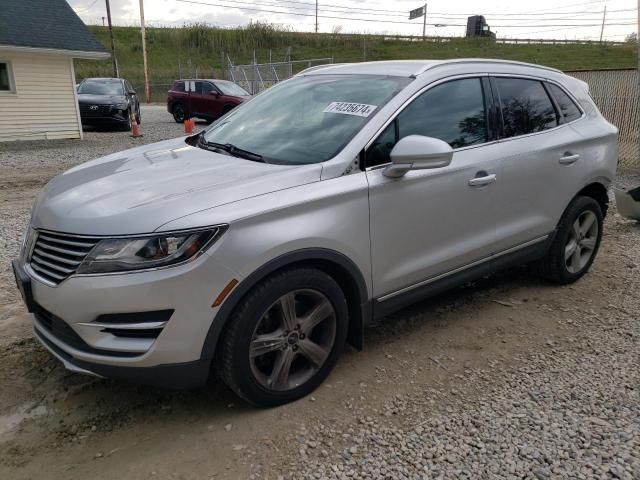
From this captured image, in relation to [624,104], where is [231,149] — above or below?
above

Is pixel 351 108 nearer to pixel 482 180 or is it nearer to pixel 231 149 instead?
pixel 231 149

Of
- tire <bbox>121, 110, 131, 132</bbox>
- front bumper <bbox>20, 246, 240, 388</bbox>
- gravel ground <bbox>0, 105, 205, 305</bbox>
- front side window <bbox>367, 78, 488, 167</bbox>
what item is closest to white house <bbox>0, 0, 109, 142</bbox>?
gravel ground <bbox>0, 105, 205, 305</bbox>

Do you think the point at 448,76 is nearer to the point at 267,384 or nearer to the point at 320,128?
the point at 320,128

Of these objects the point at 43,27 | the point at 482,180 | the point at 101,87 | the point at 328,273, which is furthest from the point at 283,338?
the point at 101,87

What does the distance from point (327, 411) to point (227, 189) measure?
128cm

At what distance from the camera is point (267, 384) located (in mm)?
2809

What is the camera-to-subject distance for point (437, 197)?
3.30m

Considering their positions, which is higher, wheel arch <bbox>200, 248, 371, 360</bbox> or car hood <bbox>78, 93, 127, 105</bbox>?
car hood <bbox>78, 93, 127, 105</bbox>

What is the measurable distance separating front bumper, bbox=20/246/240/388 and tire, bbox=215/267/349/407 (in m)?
0.16

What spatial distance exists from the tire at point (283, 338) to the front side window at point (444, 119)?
0.80 metres

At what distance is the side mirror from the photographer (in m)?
2.91

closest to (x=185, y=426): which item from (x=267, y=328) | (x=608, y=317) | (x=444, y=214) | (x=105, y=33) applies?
(x=267, y=328)

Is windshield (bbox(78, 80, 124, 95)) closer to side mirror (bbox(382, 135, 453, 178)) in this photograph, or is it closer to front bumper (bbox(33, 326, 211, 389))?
side mirror (bbox(382, 135, 453, 178))

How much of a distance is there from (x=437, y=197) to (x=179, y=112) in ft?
61.9
